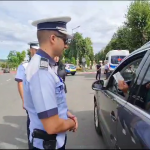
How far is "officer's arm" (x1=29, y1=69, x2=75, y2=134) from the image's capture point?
1.31 metres

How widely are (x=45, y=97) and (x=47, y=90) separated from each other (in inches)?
1.9

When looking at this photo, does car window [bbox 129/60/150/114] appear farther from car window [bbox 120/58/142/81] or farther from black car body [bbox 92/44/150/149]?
car window [bbox 120/58/142/81]

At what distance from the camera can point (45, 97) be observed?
131 centimetres

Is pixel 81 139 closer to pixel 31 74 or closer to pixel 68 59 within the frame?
pixel 31 74

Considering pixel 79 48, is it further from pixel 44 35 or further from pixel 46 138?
pixel 46 138

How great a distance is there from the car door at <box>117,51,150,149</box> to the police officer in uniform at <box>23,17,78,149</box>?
493mm

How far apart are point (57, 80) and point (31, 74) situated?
19 cm

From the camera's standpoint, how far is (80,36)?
137 ft

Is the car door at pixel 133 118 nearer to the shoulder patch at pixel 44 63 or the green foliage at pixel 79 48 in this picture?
the shoulder patch at pixel 44 63

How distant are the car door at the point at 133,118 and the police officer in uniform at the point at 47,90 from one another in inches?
19.4

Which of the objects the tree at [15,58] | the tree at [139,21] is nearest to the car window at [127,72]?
Answer: the tree at [139,21]

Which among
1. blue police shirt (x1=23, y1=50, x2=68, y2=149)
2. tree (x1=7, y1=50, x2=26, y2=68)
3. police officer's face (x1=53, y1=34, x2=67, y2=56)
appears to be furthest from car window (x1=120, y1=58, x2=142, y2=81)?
tree (x1=7, y1=50, x2=26, y2=68)

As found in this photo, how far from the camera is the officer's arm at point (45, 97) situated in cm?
131

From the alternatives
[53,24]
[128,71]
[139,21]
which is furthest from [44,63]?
[139,21]
